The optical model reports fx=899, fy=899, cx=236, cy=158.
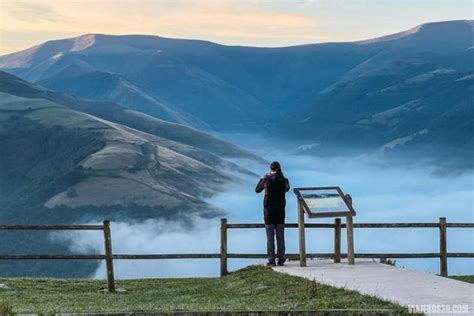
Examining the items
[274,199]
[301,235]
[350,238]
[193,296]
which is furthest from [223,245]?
[193,296]

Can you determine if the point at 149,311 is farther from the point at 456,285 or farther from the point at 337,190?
the point at 337,190

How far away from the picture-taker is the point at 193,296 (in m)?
20.0

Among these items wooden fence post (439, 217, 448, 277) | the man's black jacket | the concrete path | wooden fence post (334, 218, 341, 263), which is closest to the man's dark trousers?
the man's black jacket

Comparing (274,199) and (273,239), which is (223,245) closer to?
(273,239)

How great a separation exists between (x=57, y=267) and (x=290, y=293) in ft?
534

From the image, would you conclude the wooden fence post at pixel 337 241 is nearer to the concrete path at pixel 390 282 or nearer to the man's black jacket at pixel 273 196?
the concrete path at pixel 390 282

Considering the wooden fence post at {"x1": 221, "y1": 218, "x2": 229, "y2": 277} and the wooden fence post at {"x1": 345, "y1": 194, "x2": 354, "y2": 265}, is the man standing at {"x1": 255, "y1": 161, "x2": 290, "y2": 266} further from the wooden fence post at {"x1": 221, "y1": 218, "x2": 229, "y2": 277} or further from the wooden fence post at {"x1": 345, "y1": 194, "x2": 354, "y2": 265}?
the wooden fence post at {"x1": 221, "y1": 218, "x2": 229, "y2": 277}

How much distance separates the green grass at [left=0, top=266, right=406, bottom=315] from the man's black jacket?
52.5 inches

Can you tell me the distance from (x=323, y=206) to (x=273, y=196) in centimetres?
145

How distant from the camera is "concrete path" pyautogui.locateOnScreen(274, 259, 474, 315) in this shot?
641 inches

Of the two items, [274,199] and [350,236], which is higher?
[274,199]

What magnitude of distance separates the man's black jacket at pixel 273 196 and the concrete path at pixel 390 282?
4.33 ft

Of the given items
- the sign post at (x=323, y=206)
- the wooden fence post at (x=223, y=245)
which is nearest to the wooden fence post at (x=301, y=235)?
the sign post at (x=323, y=206)

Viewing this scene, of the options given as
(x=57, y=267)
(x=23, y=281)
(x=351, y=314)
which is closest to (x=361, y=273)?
(x=351, y=314)
